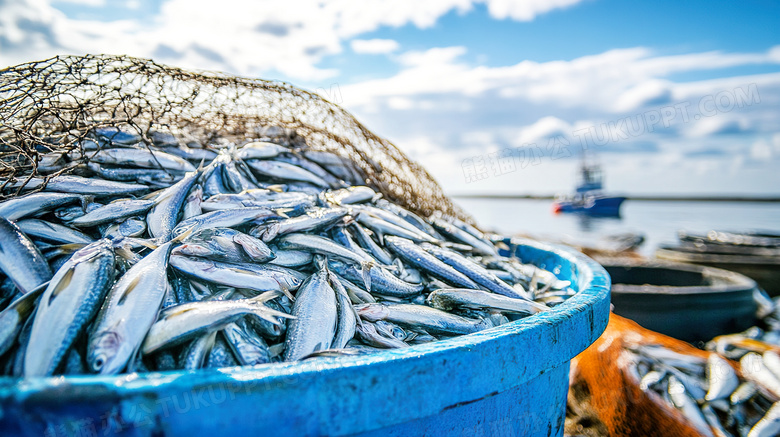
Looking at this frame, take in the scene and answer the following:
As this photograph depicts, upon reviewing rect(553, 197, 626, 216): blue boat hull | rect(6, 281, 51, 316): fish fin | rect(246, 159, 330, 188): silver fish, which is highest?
rect(246, 159, 330, 188): silver fish

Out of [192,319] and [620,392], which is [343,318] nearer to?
[192,319]

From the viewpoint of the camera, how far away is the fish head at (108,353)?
1.05 meters

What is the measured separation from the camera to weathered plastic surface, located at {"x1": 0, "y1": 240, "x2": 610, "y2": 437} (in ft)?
Result: 2.81

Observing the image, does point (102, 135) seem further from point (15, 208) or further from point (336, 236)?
point (336, 236)

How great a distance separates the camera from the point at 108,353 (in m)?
1.07

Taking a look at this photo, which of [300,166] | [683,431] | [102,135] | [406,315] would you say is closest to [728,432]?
[683,431]

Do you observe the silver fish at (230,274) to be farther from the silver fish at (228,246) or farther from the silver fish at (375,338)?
the silver fish at (375,338)

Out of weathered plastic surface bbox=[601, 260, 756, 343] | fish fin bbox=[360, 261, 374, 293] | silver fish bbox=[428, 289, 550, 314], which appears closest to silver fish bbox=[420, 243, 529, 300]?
silver fish bbox=[428, 289, 550, 314]

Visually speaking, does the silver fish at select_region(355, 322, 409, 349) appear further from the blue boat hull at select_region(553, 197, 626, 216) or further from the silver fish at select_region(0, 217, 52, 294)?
the blue boat hull at select_region(553, 197, 626, 216)

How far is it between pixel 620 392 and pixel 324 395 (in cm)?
289

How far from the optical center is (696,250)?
788 cm

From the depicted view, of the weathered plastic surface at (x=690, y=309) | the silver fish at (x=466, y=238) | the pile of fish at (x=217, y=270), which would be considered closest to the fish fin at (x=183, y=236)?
the pile of fish at (x=217, y=270)

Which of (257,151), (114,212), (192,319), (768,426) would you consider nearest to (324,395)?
(192,319)

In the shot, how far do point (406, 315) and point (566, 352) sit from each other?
605 mm
